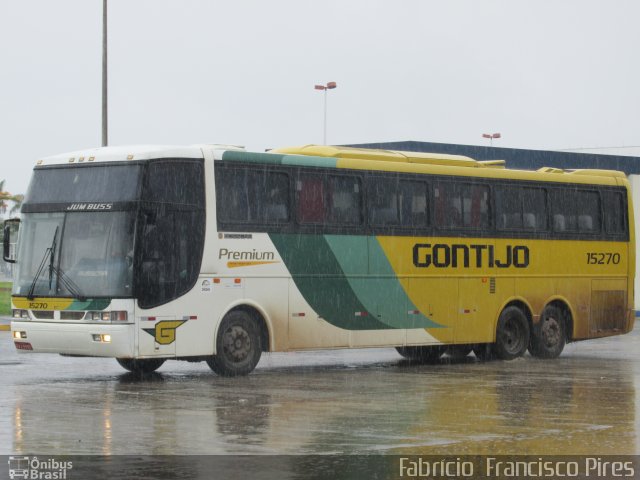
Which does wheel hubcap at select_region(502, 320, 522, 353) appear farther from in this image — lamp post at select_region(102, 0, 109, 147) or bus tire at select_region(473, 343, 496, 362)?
lamp post at select_region(102, 0, 109, 147)

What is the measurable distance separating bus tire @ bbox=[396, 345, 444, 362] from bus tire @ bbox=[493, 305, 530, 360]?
3.49 ft

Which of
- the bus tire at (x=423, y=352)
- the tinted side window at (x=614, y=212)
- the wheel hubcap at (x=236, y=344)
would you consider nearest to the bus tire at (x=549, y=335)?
the bus tire at (x=423, y=352)

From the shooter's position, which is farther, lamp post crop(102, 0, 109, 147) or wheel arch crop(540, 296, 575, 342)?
lamp post crop(102, 0, 109, 147)

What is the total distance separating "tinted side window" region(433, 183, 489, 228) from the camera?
23703 millimetres

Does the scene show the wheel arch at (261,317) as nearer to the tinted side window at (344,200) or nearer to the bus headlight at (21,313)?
the tinted side window at (344,200)

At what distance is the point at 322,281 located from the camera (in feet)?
71.3

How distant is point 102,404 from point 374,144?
79.5ft

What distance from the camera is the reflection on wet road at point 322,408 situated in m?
12.3

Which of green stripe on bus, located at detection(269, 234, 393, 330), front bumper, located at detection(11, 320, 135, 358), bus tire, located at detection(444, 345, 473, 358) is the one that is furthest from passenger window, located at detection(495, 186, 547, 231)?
front bumper, located at detection(11, 320, 135, 358)

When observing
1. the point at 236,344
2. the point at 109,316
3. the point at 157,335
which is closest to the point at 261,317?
the point at 236,344

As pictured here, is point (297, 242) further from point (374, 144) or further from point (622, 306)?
point (374, 144)

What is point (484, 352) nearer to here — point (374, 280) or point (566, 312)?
point (566, 312)

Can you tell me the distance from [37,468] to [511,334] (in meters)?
15.4

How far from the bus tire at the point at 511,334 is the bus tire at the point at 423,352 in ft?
3.49
